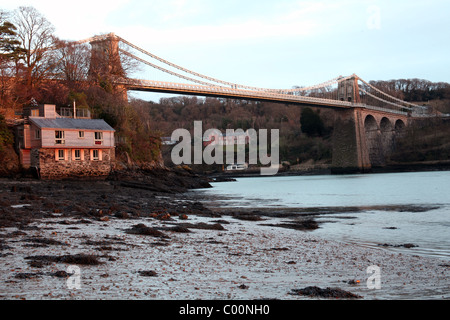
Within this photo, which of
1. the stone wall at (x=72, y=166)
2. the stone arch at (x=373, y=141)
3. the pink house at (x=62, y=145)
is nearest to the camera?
the stone wall at (x=72, y=166)

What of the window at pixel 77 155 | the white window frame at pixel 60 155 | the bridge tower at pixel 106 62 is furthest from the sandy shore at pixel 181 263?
the bridge tower at pixel 106 62

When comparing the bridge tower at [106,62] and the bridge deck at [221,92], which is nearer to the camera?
the bridge tower at [106,62]

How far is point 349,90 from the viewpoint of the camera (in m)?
73.2

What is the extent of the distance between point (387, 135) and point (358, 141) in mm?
14263

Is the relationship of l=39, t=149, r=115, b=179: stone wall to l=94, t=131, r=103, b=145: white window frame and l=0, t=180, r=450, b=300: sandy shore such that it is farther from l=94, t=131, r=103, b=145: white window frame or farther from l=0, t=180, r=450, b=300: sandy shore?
l=0, t=180, r=450, b=300: sandy shore

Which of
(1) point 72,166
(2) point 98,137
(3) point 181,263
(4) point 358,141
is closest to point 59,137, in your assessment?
(1) point 72,166

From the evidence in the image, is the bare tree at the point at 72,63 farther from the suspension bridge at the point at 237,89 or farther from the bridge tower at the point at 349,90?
the bridge tower at the point at 349,90

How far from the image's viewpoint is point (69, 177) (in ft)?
92.0

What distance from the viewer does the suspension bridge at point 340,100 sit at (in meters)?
41.2

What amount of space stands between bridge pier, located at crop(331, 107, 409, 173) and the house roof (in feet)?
147

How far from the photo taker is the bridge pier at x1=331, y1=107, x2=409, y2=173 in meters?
66.9
